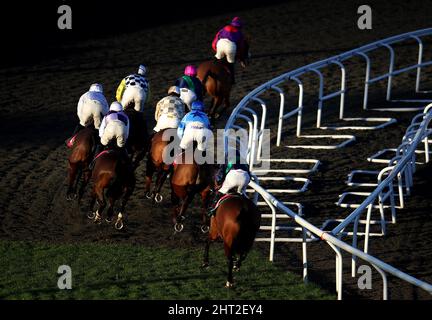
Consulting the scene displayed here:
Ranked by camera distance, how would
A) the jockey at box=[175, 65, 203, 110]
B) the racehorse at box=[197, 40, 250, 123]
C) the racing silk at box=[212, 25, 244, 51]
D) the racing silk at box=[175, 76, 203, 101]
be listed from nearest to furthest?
the jockey at box=[175, 65, 203, 110] → the racing silk at box=[175, 76, 203, 101] → the racehorse at box=[197, 40, 250, 123] → the racing silk at box=[212, 25, 244, 51]

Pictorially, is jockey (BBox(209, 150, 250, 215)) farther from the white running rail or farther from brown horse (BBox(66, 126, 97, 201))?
brown horse (BBox(66, 126, 97, 201))

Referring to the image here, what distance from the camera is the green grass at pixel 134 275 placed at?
12805 mm

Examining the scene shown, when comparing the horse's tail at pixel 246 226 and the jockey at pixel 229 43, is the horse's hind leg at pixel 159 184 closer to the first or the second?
the horse's tail at pixel 246 226

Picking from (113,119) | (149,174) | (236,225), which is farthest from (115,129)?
(236,225)

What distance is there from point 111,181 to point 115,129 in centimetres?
78

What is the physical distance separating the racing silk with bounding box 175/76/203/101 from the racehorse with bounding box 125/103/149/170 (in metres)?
0.92

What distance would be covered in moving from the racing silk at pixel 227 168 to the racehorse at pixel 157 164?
5.34 feet

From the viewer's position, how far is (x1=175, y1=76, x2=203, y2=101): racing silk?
692 inches

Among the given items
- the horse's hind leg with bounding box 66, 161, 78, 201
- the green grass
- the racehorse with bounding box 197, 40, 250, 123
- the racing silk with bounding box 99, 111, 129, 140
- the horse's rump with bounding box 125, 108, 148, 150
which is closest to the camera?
the green grass

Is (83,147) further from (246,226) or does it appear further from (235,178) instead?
(246,226)

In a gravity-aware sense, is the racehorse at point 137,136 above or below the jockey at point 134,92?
below

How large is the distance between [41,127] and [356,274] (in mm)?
7661

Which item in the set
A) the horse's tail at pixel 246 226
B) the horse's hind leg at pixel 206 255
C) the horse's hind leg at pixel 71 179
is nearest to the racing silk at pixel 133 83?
the horse's hind leg at pixel 71 179

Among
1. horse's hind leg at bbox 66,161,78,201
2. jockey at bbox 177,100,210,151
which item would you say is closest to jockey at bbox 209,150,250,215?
jockey at bbox 177,100,210,151
